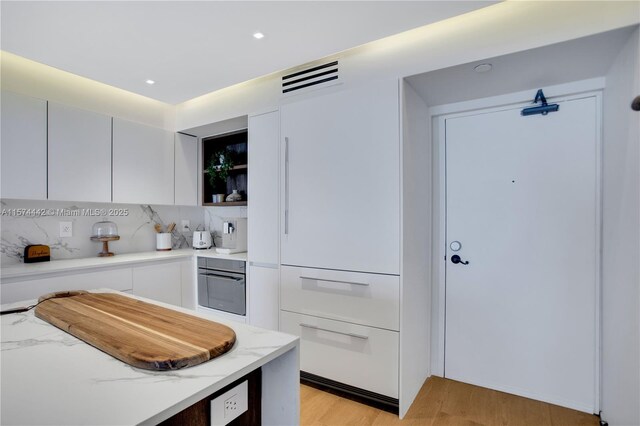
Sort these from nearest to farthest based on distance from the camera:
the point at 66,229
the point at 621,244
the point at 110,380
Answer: the point at 110,380 → the point at 621,244 → the point at 66,229

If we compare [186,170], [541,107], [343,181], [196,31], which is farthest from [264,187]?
[541,107]

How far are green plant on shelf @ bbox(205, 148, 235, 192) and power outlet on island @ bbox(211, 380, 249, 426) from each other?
106 inches

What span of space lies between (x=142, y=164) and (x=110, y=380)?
2694mm

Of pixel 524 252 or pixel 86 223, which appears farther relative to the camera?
pixel 86 223

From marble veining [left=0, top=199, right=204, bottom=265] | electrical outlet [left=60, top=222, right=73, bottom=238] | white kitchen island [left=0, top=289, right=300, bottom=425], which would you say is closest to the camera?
white kitchen island [left=0, top=289, right=300, bottom=425]

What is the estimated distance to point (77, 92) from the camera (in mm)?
2668

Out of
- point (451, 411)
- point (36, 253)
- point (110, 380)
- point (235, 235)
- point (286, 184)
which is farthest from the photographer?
point (235, 235)

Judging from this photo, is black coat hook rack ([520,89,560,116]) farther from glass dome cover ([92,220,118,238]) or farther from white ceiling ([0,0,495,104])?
glass dome cover ([92,220,118,238])

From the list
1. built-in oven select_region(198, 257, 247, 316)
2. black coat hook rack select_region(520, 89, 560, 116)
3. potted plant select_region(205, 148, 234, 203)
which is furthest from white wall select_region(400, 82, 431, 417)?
potted plant select_region(205, 148, 234, 203)

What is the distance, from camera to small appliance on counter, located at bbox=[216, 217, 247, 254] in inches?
127

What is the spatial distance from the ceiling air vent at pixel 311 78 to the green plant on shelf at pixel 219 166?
46.4 inches

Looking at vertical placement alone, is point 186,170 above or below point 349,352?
above

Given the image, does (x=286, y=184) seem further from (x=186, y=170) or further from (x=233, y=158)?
(x=186, y=170)

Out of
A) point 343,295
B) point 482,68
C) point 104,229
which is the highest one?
point 482,68
